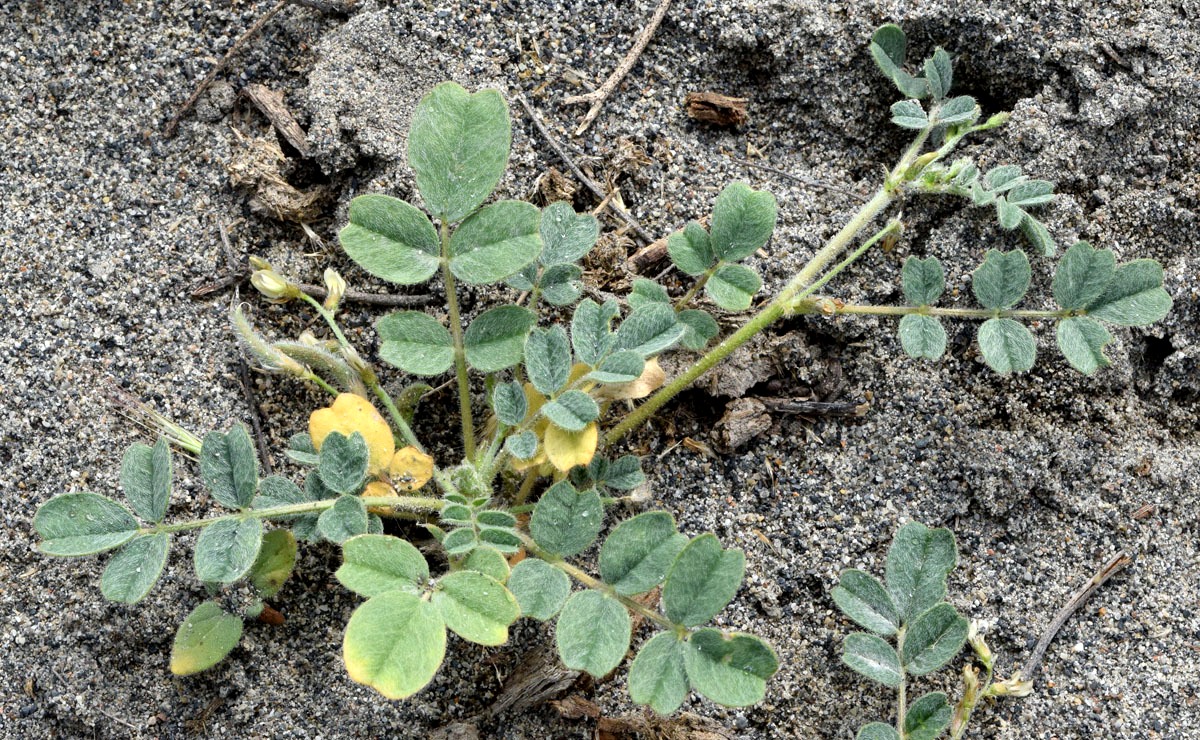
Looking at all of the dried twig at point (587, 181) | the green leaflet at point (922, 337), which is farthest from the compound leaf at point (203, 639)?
the green leaflet at point (922, 337)

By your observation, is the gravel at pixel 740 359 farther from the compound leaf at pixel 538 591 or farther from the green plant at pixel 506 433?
the compound leaf at pixel 538 591

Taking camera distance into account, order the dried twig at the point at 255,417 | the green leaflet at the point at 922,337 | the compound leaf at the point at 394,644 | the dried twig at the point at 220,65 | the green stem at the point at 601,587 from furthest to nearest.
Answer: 1. the dried twig at the point at 220,65
2. the dried twig at the point at 255,417
3. the green leaflet at the point at 922,337
4. the green stem at the point at 601,587
5. the compound leaf at the point at 394,644

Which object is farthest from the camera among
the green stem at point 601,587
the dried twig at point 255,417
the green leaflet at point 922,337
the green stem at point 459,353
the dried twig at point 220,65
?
the dried twig at point 220,65

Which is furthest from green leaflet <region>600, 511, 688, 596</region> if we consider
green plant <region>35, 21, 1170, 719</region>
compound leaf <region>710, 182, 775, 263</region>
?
compound leaf <region>710, 182, 775, 263</region>

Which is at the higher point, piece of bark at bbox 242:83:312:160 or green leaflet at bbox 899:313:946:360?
piece of bark at bbox 242:83:312:160

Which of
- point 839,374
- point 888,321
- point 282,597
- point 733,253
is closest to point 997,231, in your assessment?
point 888,321

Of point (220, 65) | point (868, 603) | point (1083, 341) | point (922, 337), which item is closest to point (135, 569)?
point (220, 65)

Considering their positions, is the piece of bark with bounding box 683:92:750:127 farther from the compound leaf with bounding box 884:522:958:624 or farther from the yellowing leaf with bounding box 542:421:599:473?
the compound leaf with bounding box 884:522:958:624

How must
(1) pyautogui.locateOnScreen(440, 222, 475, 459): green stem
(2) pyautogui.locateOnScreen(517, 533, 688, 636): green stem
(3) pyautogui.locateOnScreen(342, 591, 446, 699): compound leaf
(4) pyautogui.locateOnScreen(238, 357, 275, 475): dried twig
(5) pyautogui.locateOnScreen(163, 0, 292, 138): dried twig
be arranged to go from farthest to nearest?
(5) pyautogui.locateOnScreen(163, 0, 292, 138): dried twig
(4) pyautogui.locateOnScreen(238, 357, 275, 475): dried twig
(1) pyautogui.locateOnScreen(440, 222, 475, 459): green stem
(2) pyautogui.locateOnScreen(517, 533, 688, 636): green stem
(3) pyautogui.locateOnScreen(342, 591, 446, 699): compound leaf
